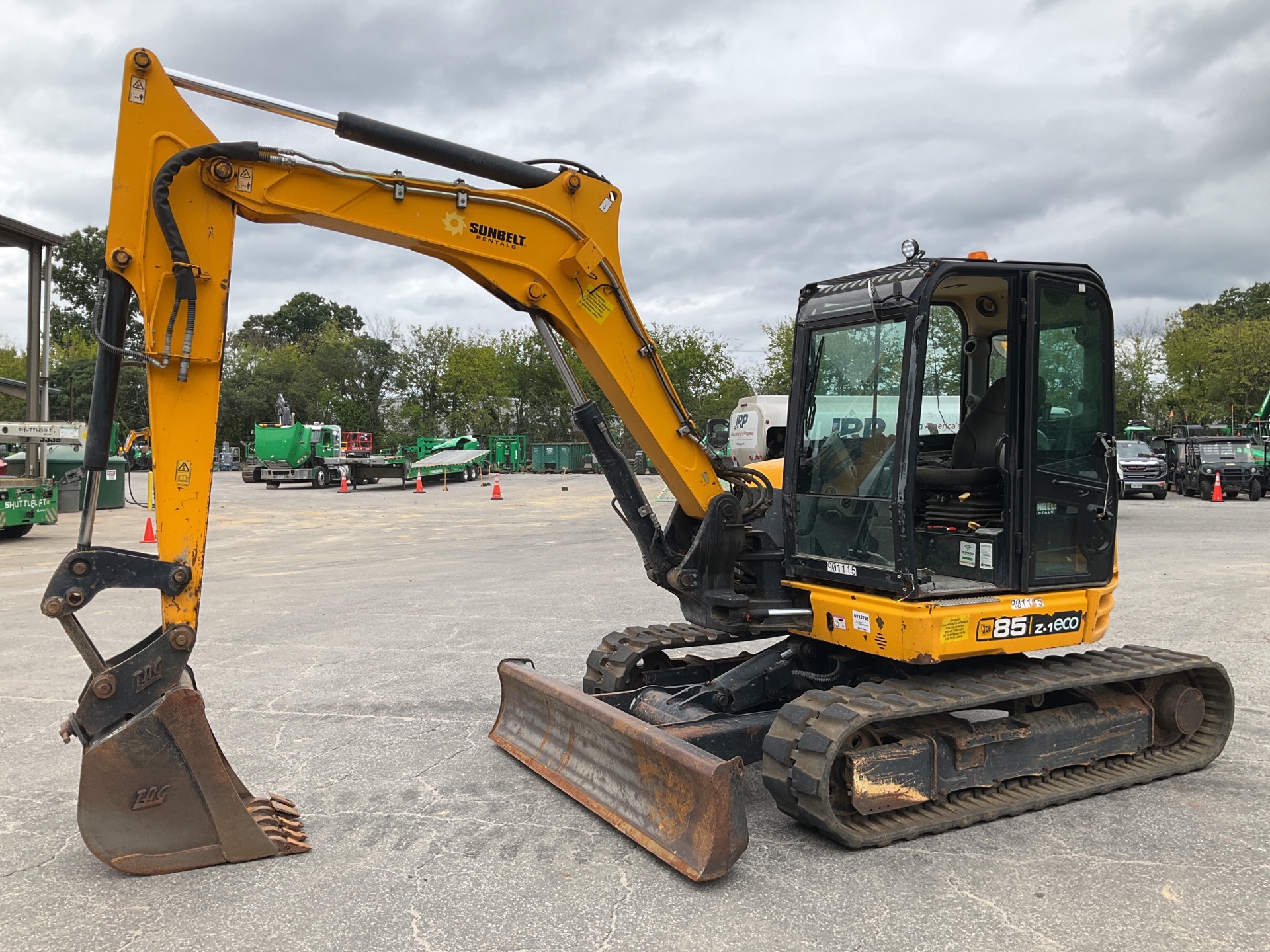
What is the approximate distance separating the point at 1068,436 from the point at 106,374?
187 inches

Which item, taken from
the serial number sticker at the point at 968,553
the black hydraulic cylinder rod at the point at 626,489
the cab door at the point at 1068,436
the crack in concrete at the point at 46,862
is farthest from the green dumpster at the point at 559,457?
the crack in concrete at the point at 46,862

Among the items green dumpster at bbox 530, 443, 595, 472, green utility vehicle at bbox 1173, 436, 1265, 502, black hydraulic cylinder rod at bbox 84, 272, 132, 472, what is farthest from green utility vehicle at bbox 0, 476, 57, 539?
green dumpster at bbox 530, 443, 595, 472

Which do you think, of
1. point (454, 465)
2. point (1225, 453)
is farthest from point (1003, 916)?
point (454, 465)

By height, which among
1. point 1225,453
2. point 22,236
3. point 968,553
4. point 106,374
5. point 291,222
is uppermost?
point 22,236

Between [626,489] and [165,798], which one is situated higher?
[626,489]

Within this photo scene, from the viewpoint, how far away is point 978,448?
17.6ft

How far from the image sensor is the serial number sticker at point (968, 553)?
16.6ft

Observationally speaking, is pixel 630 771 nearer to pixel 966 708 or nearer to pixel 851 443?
pixel 966 708

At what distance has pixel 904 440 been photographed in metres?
4.73

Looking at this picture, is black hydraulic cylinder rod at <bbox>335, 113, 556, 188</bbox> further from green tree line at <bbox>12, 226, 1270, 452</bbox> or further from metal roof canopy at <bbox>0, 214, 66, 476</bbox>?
green tree line at <bbox>12, 226, 1270, 452</bbox>

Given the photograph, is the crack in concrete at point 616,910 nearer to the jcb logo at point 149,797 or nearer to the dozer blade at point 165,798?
the dozer blade at point 165,798

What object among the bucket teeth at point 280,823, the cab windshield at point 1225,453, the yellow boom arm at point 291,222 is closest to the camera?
the yellow boom arm at point 291,222

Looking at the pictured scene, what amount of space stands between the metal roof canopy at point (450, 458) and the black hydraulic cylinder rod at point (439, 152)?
110ft

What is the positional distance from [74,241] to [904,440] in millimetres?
85111
